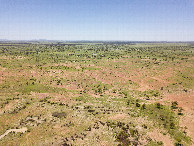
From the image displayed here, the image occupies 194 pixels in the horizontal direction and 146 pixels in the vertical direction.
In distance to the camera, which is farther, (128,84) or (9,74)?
(9,74)

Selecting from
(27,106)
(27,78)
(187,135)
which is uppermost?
(27,78)

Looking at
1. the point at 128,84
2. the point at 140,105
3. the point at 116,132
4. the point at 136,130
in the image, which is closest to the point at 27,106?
the point at 116,132

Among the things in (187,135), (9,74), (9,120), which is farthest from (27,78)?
(187,135)

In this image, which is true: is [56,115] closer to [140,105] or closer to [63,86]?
[63,86]

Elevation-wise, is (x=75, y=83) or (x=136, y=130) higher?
(x=75, y=83)

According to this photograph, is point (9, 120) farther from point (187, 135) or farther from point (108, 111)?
point (187, 135)

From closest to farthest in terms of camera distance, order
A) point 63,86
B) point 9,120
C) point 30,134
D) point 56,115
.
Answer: point 30,134 → point 9,120 → point 56,115 → point 63,86

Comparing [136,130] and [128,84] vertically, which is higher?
[128,84]

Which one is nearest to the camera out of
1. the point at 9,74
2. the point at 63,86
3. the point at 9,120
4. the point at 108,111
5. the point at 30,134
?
the point at 30,134

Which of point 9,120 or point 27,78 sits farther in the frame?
point 27,78
